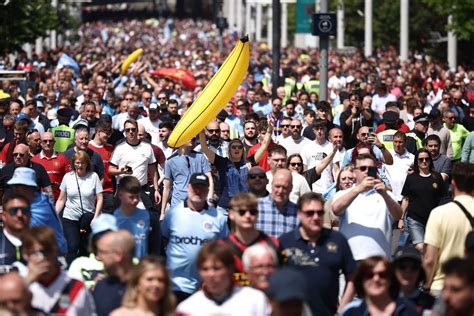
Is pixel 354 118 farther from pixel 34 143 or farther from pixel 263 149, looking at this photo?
pixel 34 143

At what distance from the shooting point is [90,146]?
656 inches

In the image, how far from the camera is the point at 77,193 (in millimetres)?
14555

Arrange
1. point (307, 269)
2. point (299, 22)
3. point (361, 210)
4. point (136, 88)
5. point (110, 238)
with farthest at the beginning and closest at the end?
point (299, 22) → point (136, 88) → point (361, 210) → point (307, 269) → point (110, 238)

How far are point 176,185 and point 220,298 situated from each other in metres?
6.77

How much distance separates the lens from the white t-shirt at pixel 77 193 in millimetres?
14547

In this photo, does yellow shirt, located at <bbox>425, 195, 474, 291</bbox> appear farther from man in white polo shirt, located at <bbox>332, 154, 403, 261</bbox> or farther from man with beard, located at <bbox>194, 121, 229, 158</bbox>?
man with beard, located at <bbox>194, 121, 229, 158</bbox>

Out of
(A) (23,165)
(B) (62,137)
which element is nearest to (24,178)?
(A) (23,165)

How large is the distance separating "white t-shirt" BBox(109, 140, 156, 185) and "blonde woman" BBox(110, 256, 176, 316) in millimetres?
7868

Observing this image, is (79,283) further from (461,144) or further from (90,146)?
(461,144)

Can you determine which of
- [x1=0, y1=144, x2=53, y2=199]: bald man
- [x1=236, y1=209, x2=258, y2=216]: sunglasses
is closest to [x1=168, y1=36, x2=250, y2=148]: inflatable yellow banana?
[x1=0, y1=144, x2=53, y2=199]: bald man

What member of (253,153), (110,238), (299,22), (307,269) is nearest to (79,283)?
(110,238)

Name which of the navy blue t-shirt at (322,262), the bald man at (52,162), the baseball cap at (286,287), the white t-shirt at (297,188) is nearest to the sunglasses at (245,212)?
the navy blue t-shirt at (322,262)

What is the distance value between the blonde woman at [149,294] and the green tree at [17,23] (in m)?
34.0

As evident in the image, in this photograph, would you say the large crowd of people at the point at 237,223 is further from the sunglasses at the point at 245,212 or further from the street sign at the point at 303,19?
the street sign at the point at 303,19
